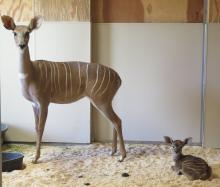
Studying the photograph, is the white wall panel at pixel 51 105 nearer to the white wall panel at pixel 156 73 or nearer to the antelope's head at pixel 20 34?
the white wall panel at pixel 156 73

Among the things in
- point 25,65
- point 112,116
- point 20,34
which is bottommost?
point 112,116

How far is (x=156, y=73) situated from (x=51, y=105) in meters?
1.13

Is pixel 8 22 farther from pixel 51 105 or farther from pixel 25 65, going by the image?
pixel 51 105

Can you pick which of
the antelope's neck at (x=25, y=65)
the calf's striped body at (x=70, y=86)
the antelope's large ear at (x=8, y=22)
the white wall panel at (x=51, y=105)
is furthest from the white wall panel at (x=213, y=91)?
the antelope's large ear at (x=8, y=22)

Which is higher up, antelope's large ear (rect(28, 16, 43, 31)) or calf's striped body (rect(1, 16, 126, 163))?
antelope's large ear (rect(28, 16, 43, 31))

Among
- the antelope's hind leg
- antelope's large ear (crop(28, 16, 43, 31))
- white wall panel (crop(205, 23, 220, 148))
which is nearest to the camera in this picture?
antelope's large ear (crop(28, 16, 43, 31))

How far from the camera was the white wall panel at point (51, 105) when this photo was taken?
3861 mm

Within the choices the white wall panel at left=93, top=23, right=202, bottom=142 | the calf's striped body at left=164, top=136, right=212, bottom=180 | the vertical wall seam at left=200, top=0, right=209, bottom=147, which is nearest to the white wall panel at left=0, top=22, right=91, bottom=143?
the white wall panel at left=93, top=23, right=202, bottom=142

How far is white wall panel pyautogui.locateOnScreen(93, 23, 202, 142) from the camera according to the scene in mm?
3877

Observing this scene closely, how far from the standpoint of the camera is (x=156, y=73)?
155 inches

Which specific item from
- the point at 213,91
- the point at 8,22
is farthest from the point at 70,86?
the point at 213,91

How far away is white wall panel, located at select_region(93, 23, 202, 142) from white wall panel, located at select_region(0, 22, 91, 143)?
23 cm

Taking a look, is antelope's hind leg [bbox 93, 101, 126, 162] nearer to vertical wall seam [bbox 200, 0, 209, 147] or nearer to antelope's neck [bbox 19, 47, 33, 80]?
antelope's neck [bbox 19, 47, 33, 80]

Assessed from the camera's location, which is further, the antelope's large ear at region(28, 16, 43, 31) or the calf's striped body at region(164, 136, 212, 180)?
the antelope's large ear at region(28, 16, 43, 31)
